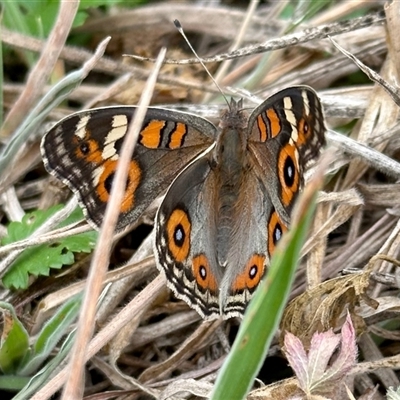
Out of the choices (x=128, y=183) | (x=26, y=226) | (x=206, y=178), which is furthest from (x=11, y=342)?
(x=206, y=178)

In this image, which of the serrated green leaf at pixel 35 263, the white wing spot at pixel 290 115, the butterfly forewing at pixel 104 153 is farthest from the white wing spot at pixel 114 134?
the white wing spot at pixel 290 115

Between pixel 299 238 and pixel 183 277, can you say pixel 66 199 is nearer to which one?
pixel 183 277

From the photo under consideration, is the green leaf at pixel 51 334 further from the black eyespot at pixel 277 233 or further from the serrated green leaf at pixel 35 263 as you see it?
the black eyespot at pixel 277 233

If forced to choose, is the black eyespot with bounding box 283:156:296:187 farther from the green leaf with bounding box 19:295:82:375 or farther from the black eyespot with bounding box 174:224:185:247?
the green leaf with bounding box 19:295:82:375

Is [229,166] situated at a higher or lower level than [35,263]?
higher

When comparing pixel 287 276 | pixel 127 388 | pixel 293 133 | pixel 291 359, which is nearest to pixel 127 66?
pixel 293 133

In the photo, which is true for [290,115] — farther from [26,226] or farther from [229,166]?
[26,226]
